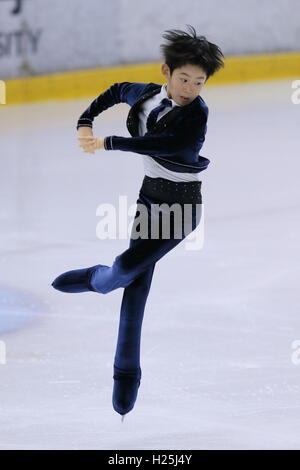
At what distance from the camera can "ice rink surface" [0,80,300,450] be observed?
2.89 m

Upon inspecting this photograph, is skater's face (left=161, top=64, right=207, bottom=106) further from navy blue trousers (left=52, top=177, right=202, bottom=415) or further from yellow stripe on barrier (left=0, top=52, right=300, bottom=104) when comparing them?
yellow stripe on barrier (left=0, top=52, right=300, bottom=104)

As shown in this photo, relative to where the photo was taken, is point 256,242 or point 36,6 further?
point 36,6

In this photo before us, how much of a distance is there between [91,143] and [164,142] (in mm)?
159

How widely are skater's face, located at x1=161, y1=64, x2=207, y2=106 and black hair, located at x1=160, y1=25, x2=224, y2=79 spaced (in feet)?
0.04

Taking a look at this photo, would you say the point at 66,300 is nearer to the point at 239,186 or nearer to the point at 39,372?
the point at 39,372

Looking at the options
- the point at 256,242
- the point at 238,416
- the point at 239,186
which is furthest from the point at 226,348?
the point at 239,186

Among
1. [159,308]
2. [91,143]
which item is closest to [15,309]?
[159,308]

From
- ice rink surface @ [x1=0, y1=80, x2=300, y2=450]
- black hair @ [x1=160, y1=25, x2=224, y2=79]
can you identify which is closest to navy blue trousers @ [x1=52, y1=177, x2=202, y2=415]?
black hair @ [x1=160, y1=25, x2=224, y2=79]

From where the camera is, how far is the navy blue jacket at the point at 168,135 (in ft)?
7.59

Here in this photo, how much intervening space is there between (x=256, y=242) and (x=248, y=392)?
1.43 meters

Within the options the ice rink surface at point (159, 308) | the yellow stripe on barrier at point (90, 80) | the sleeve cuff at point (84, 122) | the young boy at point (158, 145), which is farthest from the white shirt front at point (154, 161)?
the yellow stripe on barrier at point (90, 80)

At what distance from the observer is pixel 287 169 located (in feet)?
18.2

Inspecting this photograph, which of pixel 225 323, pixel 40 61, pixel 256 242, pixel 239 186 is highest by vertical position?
pixel 40 61

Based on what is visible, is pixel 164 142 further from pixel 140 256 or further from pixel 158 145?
pixel 140 256
